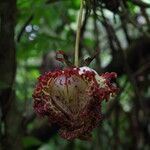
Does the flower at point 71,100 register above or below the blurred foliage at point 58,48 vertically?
above

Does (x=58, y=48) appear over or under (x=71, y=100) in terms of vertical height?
under

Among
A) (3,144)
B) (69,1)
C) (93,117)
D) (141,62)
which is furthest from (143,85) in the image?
(93,117)

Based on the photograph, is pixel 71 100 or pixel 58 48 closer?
pixel 71 100

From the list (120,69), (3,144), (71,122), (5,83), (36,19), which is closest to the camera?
(71,122)

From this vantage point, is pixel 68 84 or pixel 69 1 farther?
pixel 69 1

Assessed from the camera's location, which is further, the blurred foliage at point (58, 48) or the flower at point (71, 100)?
the blurred foliage at point (58, 48)

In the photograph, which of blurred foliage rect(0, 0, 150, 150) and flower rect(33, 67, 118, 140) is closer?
flower rect(33, 67, 118, 140)

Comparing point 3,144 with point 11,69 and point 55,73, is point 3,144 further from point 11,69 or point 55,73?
point 55,73

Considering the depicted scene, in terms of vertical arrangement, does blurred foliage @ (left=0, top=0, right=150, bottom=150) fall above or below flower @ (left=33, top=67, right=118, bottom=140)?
below
